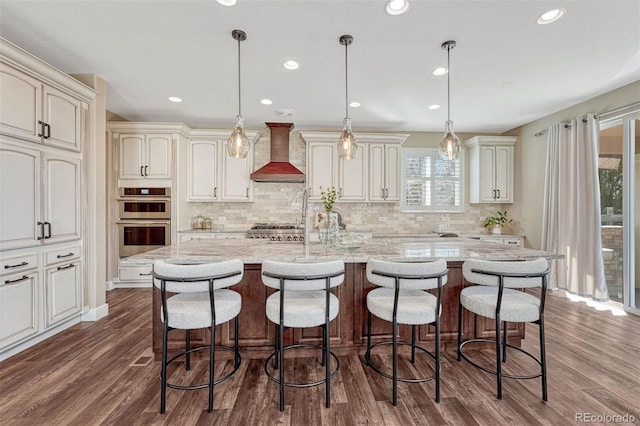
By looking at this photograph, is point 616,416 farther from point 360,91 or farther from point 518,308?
point 360,91

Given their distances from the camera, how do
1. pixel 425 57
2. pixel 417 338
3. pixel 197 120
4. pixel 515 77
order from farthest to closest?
pixel 197 120 < pixel 515 77 < pixel 425 57 < pixel 417 338

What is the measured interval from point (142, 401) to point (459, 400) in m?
2.10

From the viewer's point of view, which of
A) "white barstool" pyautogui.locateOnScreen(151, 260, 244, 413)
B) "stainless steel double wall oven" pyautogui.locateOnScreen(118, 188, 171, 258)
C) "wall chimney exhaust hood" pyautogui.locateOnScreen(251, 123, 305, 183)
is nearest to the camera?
"white barstool" pyautogui.locateOnScreen(151, 260, 244, 413)

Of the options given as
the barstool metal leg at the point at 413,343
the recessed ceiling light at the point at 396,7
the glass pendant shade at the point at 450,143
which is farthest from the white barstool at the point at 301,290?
the recessed ceiling light at the point at 396,7

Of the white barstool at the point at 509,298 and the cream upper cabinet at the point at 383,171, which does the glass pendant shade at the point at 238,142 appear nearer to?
the white barstool at the point at 509,298

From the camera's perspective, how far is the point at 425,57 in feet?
9.43

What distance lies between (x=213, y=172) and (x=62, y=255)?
2477 millimetres

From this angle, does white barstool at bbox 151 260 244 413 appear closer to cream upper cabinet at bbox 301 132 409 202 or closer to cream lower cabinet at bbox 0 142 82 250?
cream lower cabinet at bbox 0 142 82 250

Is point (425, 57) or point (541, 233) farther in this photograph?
point (541, 233)

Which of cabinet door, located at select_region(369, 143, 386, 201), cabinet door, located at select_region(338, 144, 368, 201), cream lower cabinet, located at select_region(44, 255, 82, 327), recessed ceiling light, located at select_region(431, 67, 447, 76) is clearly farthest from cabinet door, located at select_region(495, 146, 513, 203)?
cream lower cabinet, located at select_region(44, 255, 82, 327)

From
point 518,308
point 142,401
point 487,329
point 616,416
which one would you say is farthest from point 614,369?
point 142,401

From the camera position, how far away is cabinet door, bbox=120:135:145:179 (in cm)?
457

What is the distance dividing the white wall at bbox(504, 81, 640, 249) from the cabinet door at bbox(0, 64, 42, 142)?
6.35 metres

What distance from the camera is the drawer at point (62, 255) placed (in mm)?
2787
